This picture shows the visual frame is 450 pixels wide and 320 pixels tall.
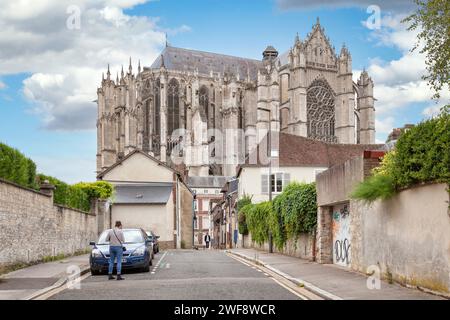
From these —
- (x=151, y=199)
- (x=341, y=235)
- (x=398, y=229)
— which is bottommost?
(x=341, y=235)

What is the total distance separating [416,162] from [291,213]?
41.5 feet

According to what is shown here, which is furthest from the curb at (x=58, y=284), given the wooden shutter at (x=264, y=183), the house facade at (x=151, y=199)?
the wooden shutter at (x=264, y=183)

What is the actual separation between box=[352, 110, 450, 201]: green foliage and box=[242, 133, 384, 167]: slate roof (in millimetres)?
29028

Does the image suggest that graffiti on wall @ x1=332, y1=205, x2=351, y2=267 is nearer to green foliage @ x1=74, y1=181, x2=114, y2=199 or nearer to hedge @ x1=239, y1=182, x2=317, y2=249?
hedge @ x1=239, y1=182, x2=317, y2=249

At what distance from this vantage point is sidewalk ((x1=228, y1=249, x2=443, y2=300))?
39.2 ft

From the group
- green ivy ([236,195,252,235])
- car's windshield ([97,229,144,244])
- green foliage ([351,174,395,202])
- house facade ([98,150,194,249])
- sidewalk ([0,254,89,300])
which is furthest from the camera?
house facade ([98,150,194,249])

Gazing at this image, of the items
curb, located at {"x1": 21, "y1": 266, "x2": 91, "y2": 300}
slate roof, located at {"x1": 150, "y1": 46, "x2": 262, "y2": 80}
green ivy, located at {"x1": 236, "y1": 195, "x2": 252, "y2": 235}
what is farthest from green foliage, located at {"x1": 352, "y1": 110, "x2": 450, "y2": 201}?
slate roof, located at {"x1": 150, "y1": 46, "x2": 262, "y2": 80}

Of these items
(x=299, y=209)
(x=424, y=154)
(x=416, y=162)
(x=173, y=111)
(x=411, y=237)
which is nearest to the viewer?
A: (x=424, y=154)

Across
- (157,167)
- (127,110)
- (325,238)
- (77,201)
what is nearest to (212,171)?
(127,110)

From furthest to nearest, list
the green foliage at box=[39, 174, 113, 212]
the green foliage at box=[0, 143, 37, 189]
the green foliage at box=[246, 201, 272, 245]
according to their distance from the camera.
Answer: the green foliage at box=[246, 201, 272, 245]
the green foliage at box=[39, 174, 113, 212]
the green foliage at box=[0, 143, 37, 189]

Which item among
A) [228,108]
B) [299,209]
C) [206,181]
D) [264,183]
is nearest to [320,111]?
[228,108]

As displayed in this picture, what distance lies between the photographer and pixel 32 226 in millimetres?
21953

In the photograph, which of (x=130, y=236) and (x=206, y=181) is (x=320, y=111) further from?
(x=130, y=236)
